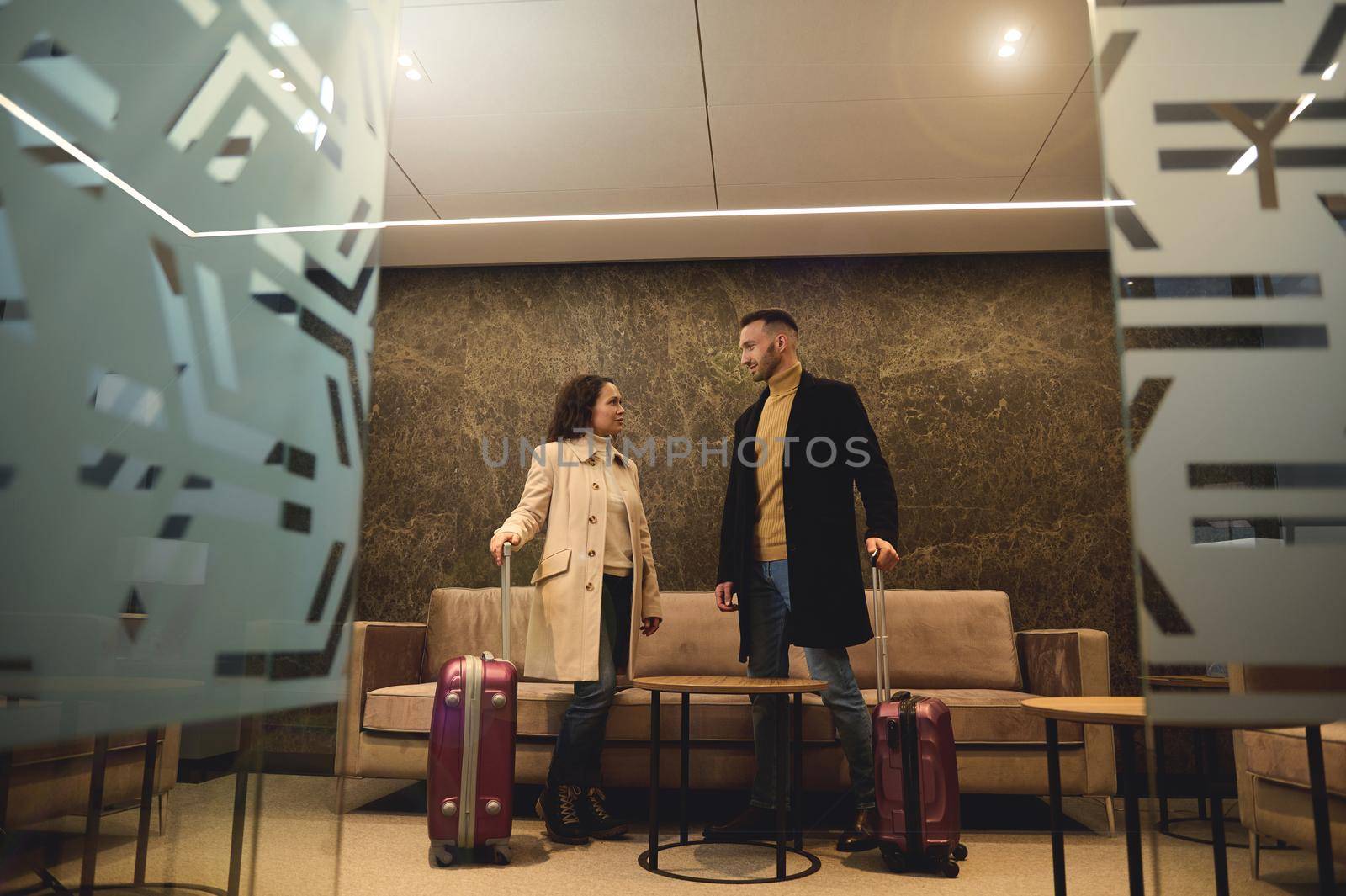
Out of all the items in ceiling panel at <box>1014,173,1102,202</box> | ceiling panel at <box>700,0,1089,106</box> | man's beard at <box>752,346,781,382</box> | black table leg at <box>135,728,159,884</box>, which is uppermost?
ceiling panel at <box>700,0,1089,106</box>

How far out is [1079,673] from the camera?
128 inches

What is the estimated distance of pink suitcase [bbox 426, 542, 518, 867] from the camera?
2529 millimetres

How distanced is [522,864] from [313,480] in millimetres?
1730

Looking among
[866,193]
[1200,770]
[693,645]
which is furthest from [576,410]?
[1200,770]

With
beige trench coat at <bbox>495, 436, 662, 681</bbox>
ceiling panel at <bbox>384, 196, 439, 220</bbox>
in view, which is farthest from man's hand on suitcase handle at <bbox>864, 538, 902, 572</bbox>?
ceiling panel at <bbox>384, 196, 439, 220</bbox>

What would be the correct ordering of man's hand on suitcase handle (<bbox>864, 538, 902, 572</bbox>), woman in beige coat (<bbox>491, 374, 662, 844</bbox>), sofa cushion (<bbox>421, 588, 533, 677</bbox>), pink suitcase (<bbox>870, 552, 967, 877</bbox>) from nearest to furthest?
pink suitcase (<bbox>870, 552, 967, 877</bbox>) → man's hand on suitcase handle (<bbox>864, 538, 902, 572</bbox>) → woman in beige coat (<bbox>491, 374, 662, 844</bbox>) → sofa cushion (<bbox>421, 588, 533, 677</bbox>)

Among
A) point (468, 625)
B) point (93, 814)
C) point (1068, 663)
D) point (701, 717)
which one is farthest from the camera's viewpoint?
point (468, 625)

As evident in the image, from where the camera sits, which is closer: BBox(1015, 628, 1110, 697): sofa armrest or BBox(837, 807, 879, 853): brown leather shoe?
BBox(837, 807, 879, 853): brown leather shoe

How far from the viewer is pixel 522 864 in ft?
8.36

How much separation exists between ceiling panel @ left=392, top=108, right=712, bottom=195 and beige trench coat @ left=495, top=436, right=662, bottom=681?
117 centimetres

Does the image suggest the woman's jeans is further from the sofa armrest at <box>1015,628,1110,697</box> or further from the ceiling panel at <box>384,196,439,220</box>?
the ceiling panel at <box>384,196,439,220</box>

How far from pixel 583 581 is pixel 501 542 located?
341 mm

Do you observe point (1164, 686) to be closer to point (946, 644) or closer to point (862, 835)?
point (862, 835)
